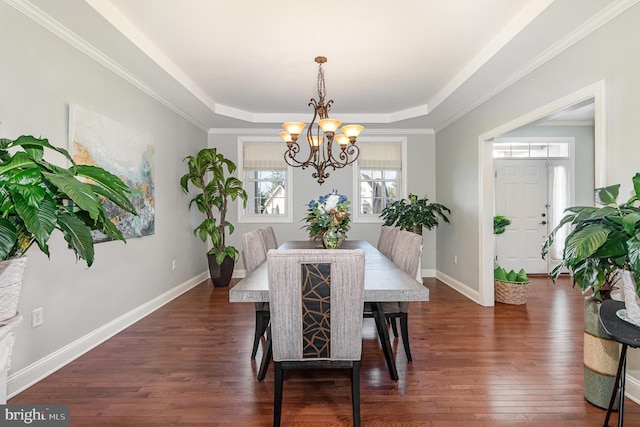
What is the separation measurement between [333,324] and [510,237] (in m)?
5.03

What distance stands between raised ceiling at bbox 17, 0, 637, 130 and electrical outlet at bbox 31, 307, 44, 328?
1949mm

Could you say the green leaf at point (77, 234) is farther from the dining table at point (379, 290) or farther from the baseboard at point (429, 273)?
the baseboard at point (429, 273)

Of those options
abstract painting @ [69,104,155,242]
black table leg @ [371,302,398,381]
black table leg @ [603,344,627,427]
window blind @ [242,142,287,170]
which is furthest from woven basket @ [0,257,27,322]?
window blind @ [242,142,287,170]

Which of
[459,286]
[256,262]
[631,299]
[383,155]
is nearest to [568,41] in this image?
[631,299]

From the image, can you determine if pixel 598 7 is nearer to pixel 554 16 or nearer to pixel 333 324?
pixel 554 16

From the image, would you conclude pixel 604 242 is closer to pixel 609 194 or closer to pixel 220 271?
pixel 609 194

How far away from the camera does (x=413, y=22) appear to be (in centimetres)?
260

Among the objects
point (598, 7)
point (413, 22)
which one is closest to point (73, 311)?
point (413, 22)

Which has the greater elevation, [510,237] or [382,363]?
[510,237]

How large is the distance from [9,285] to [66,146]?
1.75 m

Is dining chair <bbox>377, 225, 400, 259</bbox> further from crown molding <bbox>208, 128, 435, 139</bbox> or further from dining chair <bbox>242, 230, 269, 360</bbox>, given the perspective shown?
crown molding <bbox>208, 128, 435, 139</bbox>

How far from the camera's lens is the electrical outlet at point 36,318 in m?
2.22

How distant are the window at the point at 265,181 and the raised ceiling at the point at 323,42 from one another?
4.26ft

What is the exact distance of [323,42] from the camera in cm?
290
